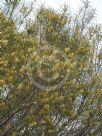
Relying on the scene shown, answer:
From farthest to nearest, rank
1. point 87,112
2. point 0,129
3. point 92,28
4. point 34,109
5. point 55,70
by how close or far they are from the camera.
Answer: point 92,28, point 87,112, point 0,129, point 34,109, point 55,70

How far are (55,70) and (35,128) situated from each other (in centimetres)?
427

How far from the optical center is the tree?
1250 cm

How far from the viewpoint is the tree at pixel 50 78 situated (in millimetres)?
12498

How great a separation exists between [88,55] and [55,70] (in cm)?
662

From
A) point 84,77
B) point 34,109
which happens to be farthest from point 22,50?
point 84,77

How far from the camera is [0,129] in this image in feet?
48.7

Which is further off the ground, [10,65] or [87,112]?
[10,65]

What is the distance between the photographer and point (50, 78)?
40.0 feet

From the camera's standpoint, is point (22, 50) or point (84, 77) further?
point (84, 77)

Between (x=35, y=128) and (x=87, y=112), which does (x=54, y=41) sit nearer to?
(x=87, y=112)

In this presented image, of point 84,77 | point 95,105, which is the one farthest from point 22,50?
point 95,105

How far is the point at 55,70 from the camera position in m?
12.1

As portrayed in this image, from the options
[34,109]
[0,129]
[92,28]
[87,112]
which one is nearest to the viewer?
[34,109]

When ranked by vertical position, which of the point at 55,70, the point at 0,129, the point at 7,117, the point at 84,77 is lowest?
the point at 0,129
